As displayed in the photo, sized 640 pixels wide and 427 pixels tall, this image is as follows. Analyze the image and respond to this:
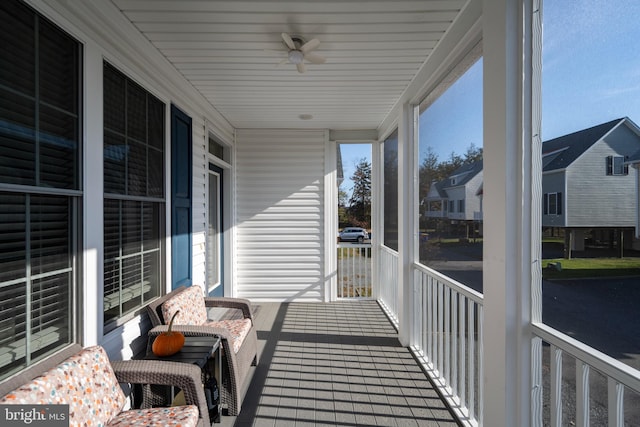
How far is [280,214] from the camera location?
16.4 ft

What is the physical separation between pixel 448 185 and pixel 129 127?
95.3 inches

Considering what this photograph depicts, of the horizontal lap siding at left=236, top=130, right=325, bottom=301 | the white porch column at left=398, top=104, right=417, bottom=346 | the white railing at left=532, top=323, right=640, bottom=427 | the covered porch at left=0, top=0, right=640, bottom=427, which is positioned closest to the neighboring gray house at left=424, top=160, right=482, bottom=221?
the covered porch at left=0, top=0, right=640, bottom=427

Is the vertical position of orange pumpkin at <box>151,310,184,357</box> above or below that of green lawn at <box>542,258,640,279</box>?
below

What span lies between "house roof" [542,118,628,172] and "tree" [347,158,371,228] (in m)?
3.64

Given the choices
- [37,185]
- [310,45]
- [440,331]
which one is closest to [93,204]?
[37,185]

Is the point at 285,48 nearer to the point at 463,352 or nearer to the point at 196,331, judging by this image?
the point at 196,331

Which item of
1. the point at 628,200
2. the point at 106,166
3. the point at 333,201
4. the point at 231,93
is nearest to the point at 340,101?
the point at 231,93

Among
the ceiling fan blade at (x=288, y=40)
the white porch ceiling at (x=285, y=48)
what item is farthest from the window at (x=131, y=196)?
the ceiling fan blade at (x=288, y=40)

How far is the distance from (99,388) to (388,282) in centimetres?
364

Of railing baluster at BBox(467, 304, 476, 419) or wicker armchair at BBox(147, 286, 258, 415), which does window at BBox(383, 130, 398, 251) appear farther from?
wicker armchair at BBox(147, 286, 258, 415)

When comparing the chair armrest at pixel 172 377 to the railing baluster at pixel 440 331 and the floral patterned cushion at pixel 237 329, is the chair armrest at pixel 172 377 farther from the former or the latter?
the railing baluster at pixel 440 331

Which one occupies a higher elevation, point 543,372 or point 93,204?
point 93,204

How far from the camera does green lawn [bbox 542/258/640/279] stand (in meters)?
1.07

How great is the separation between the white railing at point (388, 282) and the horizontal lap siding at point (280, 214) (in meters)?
0.94
